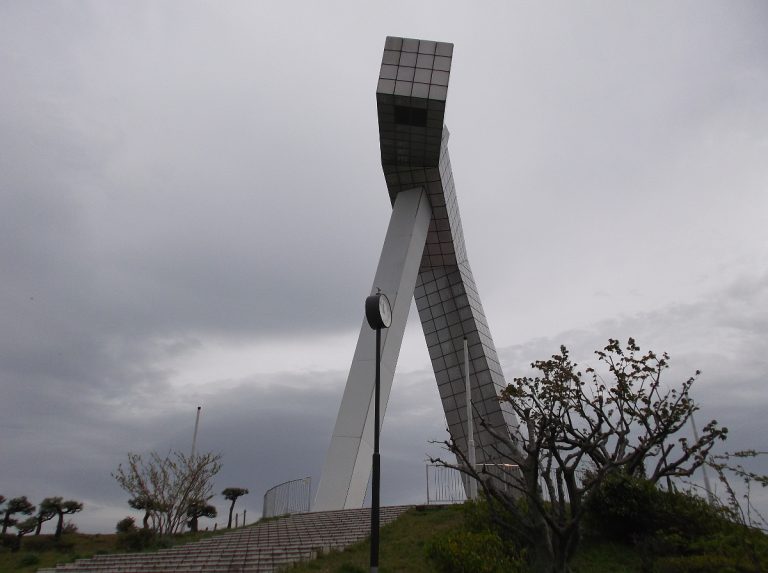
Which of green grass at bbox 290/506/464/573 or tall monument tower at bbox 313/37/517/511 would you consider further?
tall monument tower at bbox 313/37/517/511

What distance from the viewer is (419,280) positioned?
3622cm

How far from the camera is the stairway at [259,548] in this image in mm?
13523

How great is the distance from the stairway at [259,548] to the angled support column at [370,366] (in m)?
2.49

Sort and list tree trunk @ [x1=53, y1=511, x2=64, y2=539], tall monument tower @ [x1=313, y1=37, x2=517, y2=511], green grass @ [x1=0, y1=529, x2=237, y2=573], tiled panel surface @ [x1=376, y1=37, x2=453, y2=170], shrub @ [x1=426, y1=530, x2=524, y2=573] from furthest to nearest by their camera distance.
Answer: tree trunk @ [x1=53, y1=511, x2=64, y2=539]
tiled panel surface @ [x1=376, y1=37, x2=453, y2=170]
tall monument tower @ [x1=313, y1=37, x2=517, y2=511]
green grass @ [x1=0, y1=529, x2=237, y2=573]
shrub @ [x1=426, y1=530, x2=524, y2=573]

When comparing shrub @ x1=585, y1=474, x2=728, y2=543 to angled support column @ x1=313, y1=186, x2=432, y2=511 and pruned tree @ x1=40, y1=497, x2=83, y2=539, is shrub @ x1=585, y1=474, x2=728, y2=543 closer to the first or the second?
angled support column @ x1=313, y1=186, x2=432, y2=511

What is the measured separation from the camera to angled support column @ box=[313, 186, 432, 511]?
21891 mm

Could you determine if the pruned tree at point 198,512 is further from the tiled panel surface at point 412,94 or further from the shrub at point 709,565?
the shrub at point 709,565

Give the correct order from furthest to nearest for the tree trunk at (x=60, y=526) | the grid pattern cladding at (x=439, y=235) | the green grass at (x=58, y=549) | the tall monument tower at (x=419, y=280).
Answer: the tree trunk at (x=60, y=526), the grid pattern cladding at (x=439, y=235), the tall monument tower at (x=419, y=280), the green grass at (x=58, y=549)

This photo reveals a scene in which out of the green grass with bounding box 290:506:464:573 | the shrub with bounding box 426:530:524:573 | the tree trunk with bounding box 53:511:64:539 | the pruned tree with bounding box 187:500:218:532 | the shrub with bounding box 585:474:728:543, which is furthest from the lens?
the pruned tree with bounding box 187:500:218:532

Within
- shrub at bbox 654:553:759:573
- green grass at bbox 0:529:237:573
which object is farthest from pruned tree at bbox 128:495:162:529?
shrub at bbox 654:553:759:573

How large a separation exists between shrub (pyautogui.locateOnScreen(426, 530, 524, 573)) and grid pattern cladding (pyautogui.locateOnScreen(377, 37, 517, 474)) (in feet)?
39.4

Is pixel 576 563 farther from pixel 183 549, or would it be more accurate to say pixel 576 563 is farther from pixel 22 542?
pixel 22 542

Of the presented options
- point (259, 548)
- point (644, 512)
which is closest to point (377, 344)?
point (259, 548)

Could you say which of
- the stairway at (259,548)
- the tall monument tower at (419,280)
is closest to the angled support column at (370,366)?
the tall monument tower at (419,280)
